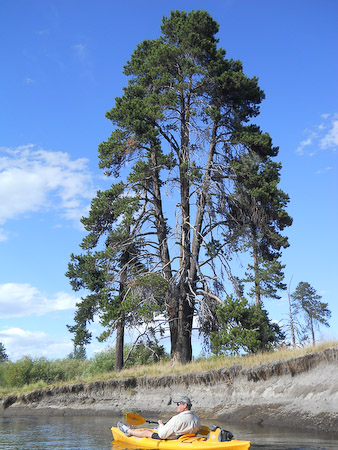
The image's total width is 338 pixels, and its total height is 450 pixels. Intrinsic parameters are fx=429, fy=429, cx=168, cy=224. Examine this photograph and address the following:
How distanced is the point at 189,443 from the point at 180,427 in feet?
1.86

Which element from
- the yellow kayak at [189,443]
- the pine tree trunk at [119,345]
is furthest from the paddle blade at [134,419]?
the pine tree trunk at [119,345]

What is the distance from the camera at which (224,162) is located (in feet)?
75.4

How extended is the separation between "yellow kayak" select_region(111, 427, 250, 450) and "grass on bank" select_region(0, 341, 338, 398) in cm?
631

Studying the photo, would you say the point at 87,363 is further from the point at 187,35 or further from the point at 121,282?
the point at 187,35

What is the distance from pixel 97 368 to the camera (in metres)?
26.8

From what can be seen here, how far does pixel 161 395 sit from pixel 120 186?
34.1 feet

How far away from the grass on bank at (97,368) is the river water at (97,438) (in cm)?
288

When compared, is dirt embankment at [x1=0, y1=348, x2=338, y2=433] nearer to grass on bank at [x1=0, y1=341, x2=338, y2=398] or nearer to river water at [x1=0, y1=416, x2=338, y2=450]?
grass on bank at [x1=0, y1=341, x2=338, y2=398]

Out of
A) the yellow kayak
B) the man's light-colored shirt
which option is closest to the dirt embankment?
the man's light-colored shirt

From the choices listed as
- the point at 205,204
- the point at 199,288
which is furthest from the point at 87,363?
the point at 205,204

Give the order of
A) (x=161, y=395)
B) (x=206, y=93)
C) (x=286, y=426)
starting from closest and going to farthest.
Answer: (x=286, y=426) → (x=161, y=395) → (x=206, y=93)

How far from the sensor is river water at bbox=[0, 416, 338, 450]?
32.0ft

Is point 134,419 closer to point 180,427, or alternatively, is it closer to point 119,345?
point 180,427

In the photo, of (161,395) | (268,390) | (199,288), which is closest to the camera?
(268,390)
